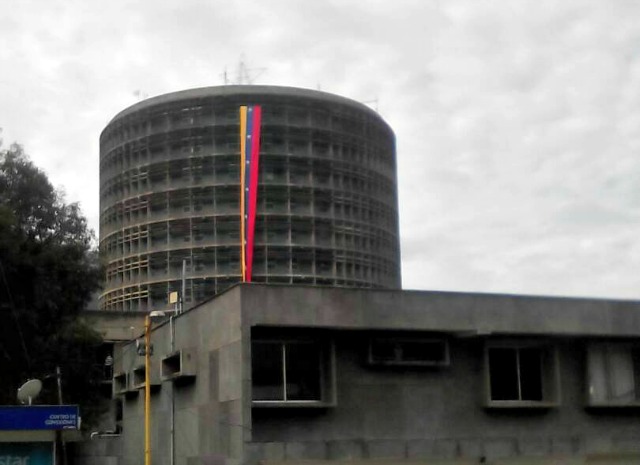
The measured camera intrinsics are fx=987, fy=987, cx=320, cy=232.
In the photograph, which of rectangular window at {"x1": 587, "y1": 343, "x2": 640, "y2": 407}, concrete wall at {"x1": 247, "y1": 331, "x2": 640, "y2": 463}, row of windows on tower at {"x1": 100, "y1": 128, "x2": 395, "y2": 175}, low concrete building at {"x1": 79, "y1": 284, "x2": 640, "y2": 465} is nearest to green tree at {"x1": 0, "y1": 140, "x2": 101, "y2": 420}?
low concrete building at {"x1": 79, "y1": 284, "x2": 640, "y2": 465}

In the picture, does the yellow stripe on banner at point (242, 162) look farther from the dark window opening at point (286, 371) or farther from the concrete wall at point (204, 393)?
the dark window opening at point (286, 371)

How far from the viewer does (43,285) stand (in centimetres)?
4312

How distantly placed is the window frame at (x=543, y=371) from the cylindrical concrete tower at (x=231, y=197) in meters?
70.7

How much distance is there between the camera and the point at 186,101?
98.9m

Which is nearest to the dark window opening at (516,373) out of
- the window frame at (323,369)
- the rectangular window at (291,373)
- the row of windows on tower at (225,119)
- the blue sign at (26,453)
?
the window frame at (323,369)

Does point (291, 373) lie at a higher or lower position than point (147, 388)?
higher

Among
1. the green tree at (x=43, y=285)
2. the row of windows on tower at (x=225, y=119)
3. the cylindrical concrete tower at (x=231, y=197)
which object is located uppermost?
the row of windows on tower at (x=225, y=119)

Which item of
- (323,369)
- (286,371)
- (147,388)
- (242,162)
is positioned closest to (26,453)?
(147,388)

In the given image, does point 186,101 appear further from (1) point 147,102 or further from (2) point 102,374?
(2) point 102,374

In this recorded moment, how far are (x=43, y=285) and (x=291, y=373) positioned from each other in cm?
2370

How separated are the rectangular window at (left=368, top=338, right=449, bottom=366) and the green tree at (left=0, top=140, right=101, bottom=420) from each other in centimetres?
2203

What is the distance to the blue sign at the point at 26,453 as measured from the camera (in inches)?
890

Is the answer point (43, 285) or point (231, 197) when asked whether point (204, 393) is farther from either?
point (231, 197)

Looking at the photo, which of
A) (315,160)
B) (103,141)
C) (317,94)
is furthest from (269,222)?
(103,141)
